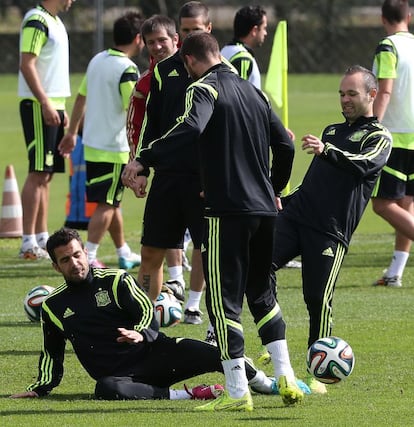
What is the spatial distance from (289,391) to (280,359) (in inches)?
8.3

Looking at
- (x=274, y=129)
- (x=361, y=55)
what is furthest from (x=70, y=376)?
(x=361, y=55)

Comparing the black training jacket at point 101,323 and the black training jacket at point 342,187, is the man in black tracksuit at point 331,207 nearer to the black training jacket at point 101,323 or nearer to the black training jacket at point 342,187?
the black training jacket at point 342,187

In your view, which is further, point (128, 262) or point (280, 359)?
point (128, 262)

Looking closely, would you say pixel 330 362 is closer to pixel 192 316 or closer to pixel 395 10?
pixel 192 316

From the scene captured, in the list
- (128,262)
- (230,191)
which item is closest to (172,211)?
(230,191)

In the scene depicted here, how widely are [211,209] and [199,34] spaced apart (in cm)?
93

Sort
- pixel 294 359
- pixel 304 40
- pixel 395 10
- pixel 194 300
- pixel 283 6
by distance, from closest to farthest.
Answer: pixel 294 359, pixel 194 300, pixel 395 10, pixel 304 40, pixel 283 6

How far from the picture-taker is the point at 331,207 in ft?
25.4

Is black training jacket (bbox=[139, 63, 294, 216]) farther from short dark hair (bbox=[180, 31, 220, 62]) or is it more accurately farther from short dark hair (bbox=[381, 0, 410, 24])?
short dark hair (bbox=[381, 0, 410, 24])

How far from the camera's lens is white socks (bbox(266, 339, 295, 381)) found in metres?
7.07

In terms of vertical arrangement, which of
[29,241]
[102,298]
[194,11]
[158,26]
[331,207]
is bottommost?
[29,241]

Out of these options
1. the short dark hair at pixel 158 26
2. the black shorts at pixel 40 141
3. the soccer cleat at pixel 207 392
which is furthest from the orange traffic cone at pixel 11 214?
the soccer cleat at pixel 207 392

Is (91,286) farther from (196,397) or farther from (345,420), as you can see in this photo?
(345,420)

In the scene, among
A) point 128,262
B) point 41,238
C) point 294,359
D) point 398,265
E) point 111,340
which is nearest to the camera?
point 111,340
